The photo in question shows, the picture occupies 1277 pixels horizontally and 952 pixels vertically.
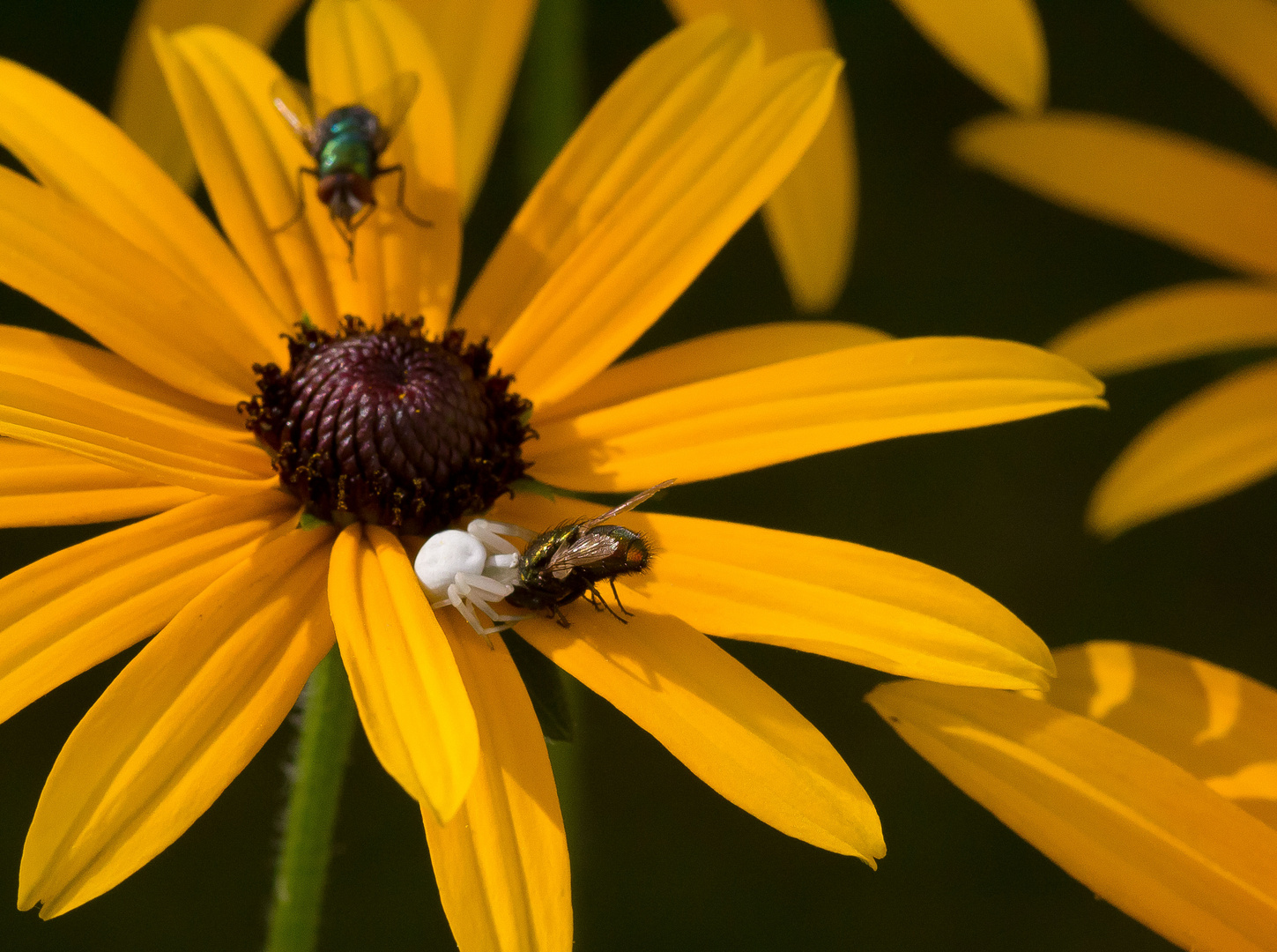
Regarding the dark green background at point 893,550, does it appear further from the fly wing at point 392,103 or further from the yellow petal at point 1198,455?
the fly wing at point 392,103

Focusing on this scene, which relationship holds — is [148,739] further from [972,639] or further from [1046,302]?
[1046,302]

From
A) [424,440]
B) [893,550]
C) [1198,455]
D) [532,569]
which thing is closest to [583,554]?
[532,569]

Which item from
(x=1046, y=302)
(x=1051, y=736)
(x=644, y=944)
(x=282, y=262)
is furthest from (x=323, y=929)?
(x=1046, y=302)

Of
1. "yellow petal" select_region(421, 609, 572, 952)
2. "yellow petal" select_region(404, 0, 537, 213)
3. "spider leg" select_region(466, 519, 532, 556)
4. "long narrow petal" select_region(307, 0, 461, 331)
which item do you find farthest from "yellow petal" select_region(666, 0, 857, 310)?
"yellow petal" select_region(421, 609, 572, 952)

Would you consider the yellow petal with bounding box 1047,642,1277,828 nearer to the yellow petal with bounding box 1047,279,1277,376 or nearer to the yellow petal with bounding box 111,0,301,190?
the yellow petal with bounding box 1047,279,1277,376

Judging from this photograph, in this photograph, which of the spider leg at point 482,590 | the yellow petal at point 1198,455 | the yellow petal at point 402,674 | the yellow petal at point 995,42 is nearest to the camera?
the yellow petal at point 402,674

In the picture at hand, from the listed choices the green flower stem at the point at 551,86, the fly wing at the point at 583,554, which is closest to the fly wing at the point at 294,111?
the green flower stem at the point at 551,86
